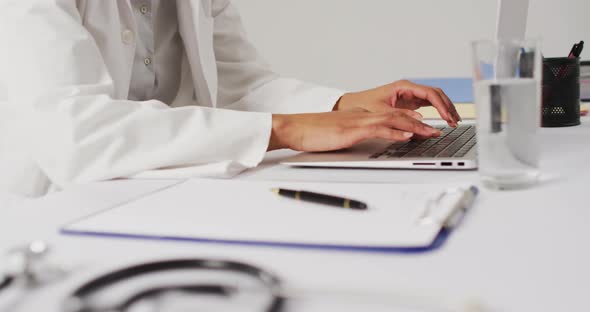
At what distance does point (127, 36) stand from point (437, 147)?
592 millimetres

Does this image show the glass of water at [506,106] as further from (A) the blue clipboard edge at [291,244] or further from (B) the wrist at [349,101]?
(B) the wrist at [349,101]

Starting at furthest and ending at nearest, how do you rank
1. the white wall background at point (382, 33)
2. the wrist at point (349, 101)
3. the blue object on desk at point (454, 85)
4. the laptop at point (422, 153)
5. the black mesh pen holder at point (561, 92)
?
the white wall background at point (382, 33), the blue object on desk at point (454, 85), the wrist at point (349, 101), the black mesh pen holder at point (561, 92), the laptop at point (422, 153)

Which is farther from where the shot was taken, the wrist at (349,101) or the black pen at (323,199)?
the wrist at (349,101)

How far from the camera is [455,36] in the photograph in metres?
2.79

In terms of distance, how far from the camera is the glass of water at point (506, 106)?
0.59 meters

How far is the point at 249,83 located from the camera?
147cm

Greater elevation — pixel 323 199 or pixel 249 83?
pixel 323 199

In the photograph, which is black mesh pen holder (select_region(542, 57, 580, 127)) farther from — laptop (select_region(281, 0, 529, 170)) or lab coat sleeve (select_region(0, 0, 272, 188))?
lab coat sleeve (select_region(0, 0, 272, 188))

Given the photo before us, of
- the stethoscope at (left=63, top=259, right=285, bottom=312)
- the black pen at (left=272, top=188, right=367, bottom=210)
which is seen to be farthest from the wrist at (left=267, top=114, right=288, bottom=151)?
the stethoscope at (left=63, top=259, right=285, bottom=312)

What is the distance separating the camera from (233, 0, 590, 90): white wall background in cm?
Result: 266

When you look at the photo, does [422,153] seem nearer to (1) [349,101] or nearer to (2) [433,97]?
(2) [433,97]

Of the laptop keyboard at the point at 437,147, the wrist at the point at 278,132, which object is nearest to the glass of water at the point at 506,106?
the laptop keyboard at the point at 437,147

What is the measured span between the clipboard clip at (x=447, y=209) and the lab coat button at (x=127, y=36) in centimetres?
72

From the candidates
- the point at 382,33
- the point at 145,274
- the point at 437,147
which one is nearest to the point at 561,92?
the point at 437,147
